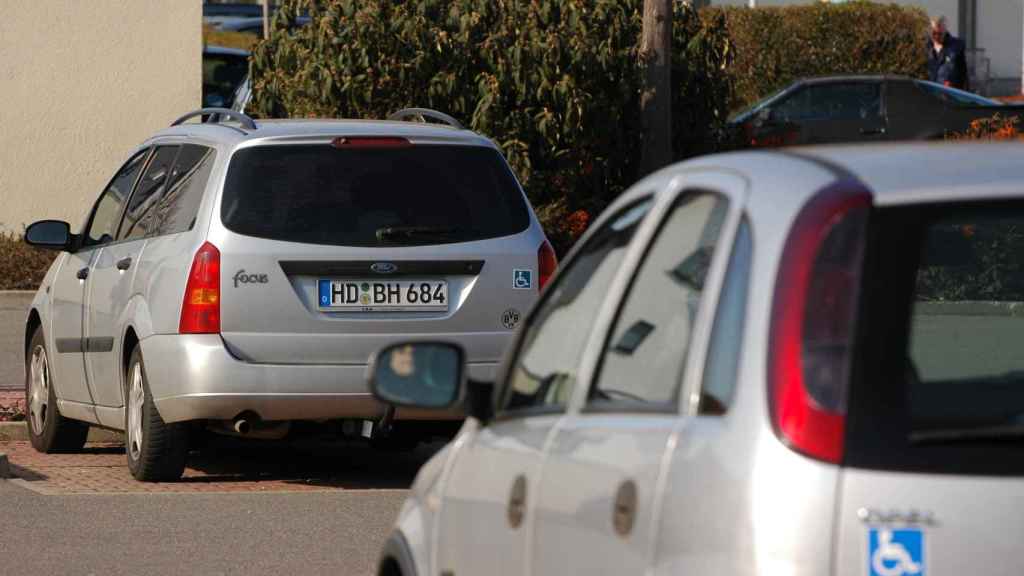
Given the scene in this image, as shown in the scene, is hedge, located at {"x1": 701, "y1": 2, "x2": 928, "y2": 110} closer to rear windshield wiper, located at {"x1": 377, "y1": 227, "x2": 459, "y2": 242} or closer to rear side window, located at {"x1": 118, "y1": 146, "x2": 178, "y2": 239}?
rear side window, located at {"x1": 118, "y1": 146, "x2": 178, "y2": 239}

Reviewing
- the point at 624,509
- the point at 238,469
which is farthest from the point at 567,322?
the point at 238,469

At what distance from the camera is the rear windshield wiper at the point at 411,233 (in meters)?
9.26

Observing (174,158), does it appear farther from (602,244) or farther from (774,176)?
(774,176)

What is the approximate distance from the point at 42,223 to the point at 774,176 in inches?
315

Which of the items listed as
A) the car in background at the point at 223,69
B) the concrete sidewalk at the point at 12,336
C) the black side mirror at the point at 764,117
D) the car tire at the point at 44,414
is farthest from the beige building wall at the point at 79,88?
the car tire at the point at 44,414

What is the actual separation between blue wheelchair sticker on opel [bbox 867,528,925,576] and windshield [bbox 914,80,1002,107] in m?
21.8

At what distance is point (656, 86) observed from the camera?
16547 millimetres

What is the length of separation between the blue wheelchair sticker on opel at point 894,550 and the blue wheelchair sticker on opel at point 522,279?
21.6 ft

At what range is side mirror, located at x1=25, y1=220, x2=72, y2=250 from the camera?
10695 millimetres

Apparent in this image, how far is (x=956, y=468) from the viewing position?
285 centimetres

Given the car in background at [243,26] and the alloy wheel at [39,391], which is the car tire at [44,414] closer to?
the alloy wheel at [39,391]

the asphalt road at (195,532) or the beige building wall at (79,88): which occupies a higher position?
the beige building wall at (79,88)

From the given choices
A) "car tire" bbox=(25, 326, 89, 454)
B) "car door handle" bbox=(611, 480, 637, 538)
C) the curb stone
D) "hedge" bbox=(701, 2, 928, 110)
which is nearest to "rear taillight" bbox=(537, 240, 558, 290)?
"car tire" bbox=(25, 326, 89, 454)

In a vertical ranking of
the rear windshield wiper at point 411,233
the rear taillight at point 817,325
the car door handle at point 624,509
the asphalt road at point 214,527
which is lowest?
the asphalt road at point 214,527
